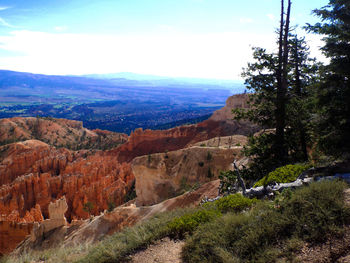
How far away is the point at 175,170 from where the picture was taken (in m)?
31.7

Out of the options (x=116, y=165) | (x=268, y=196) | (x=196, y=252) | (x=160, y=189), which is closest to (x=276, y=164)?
(x=268, y=196)

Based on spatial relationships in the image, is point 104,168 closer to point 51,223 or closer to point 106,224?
point 51,223

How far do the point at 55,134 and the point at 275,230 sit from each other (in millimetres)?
89258

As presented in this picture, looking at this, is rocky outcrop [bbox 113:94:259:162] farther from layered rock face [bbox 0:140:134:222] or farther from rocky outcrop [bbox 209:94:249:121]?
layered rock face [bbox 0:140:134:222]

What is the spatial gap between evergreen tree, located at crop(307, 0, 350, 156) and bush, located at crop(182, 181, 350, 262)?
10.6ft

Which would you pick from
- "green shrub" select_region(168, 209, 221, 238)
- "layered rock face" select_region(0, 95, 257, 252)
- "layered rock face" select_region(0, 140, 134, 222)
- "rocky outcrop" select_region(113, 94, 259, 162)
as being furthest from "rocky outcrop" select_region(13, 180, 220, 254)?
"rocky outcrop" select_region(113, 94, 259, 162)

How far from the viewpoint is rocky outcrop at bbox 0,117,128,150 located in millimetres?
73562

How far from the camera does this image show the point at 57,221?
77.7 ft

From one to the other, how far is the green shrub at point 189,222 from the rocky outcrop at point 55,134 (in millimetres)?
65811

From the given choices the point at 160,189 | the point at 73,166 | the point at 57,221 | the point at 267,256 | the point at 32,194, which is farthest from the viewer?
the point at 73,166

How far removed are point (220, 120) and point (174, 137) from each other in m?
12.4

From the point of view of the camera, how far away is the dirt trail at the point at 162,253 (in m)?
4.98

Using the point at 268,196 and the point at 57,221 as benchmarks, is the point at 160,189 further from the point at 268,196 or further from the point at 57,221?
the point at 268,196

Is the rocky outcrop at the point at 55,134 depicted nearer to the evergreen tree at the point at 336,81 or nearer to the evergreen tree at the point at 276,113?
the evergreen tree at the point at 276,113
